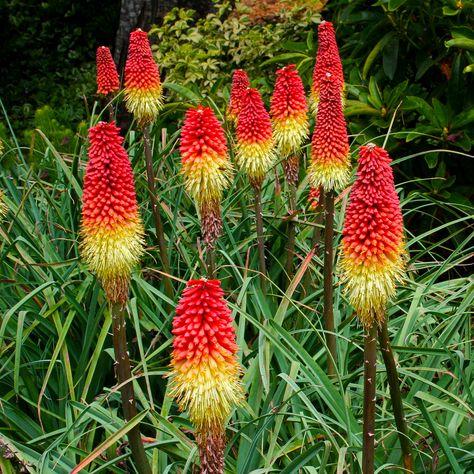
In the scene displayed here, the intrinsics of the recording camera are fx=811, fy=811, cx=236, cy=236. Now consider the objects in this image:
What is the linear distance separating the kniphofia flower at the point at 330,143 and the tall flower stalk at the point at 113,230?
38.3 inches

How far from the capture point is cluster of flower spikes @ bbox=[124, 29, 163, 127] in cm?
450

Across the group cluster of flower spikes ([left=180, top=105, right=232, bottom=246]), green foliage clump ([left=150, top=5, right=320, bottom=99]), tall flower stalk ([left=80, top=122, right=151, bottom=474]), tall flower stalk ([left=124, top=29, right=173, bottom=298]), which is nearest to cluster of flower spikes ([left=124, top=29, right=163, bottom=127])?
tall flower stalk ([left=124, top=29, right=173, bottom=298])

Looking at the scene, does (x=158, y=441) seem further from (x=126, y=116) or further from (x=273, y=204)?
(x=126, y=116)

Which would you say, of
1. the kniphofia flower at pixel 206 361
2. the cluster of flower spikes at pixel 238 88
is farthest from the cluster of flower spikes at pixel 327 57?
the kniphofia flower at pixel 206 361

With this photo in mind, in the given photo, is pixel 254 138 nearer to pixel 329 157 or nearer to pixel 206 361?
pixel 329 157

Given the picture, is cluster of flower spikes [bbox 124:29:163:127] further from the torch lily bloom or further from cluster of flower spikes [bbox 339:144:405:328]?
cluster of flower spikes [bbox 339:144:405:328]

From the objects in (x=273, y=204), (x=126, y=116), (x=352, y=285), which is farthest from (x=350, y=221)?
(x=126, y=116)

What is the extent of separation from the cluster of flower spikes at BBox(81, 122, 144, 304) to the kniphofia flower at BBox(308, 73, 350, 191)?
3.21 feet

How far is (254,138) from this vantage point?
13.6ft

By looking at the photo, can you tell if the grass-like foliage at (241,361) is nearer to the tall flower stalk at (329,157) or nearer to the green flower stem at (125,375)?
the green flower stem at (125,375)

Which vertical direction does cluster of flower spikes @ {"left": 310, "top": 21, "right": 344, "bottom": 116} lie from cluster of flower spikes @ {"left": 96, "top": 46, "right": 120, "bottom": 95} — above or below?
above

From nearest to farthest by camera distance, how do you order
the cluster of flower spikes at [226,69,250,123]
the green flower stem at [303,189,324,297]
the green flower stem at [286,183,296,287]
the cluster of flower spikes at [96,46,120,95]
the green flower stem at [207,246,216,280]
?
the green flower stem at [207,246,216,280], the green flower stem at [303,189,324,297], the green flower stem at [286,183,296,287], the cluster of flower spikes at [226,69,250,123], the cluster of flower spikes at [96,46,120,95]

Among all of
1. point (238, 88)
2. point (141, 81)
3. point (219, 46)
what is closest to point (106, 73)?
point (141, 81)

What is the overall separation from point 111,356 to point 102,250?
108 cm
